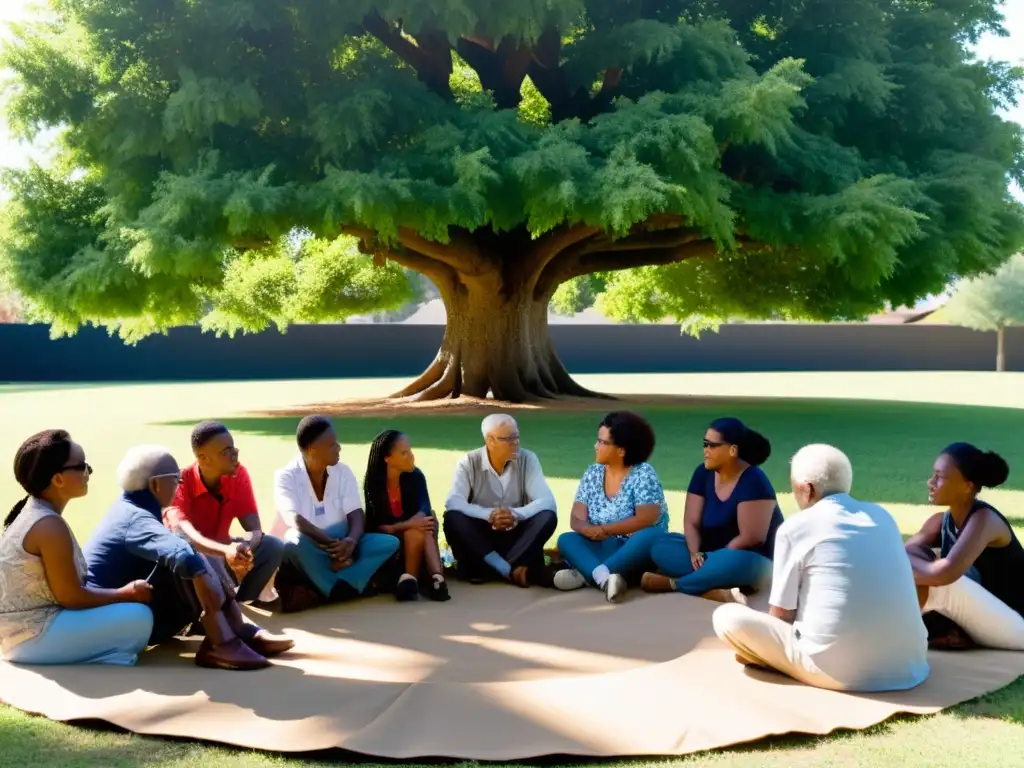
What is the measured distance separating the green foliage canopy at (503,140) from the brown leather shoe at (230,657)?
11.4 meters

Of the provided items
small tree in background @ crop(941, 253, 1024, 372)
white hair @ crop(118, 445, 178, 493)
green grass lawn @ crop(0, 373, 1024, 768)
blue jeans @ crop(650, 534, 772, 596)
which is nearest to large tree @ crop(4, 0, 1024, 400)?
green grass lawn @ crop(0, 373, 1024, 768)

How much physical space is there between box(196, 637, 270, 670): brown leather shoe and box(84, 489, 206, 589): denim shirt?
334 mm

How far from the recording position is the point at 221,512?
5922mm

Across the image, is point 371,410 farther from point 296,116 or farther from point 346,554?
point 346,554

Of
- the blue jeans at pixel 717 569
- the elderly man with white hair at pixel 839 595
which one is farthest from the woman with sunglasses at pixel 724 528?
the elderly man with white hair at pixel 839 595

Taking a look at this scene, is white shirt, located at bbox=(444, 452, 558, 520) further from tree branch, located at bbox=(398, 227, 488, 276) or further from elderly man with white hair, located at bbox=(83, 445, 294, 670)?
tree branch, located at bbox=(398, 227, 488, 276)

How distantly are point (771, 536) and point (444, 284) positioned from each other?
17096mm

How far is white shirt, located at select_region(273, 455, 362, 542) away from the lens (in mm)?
6145

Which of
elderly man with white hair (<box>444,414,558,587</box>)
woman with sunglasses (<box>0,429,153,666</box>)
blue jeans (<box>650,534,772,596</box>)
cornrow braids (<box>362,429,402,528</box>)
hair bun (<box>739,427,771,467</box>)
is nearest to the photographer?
woman with sunglasses (<box>0,429,153,666</box>)

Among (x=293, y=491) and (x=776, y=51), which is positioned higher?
(x=776, y=51)

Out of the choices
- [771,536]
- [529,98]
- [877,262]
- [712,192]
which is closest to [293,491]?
[771,536]

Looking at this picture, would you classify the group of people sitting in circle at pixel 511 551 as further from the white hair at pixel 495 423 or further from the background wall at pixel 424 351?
the background wall at pixel 424 351

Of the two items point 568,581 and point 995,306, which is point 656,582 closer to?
point 568,581

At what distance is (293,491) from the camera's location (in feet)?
20.4
